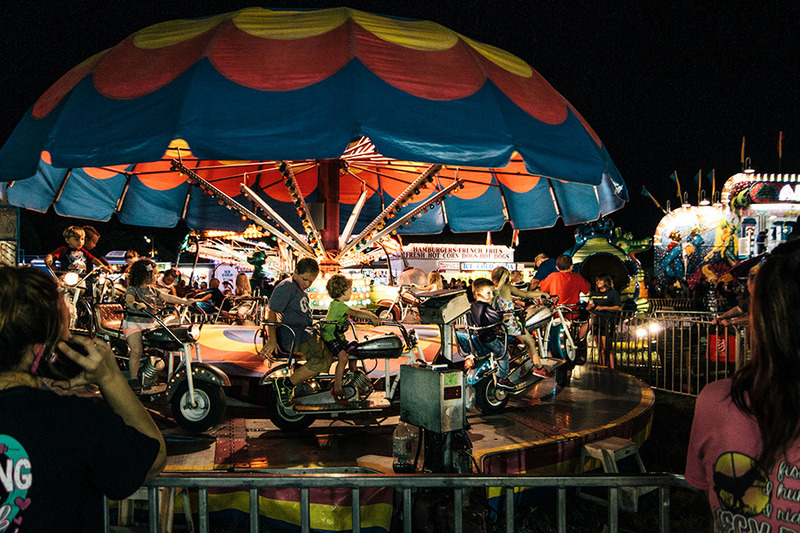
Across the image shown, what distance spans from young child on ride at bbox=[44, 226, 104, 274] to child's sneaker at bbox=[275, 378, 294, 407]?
156 inches

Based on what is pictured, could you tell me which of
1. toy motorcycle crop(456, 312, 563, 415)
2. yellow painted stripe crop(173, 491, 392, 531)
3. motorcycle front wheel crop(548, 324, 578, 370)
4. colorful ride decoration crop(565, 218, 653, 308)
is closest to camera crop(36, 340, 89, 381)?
yellow painted stripe crop(173, 491, 392, 531)

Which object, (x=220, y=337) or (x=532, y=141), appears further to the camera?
(x=220, y=337)

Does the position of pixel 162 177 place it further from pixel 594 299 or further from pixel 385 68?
pixel 594 299

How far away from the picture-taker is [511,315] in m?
6.66

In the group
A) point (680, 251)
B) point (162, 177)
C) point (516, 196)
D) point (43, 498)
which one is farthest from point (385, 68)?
point (680, 251)

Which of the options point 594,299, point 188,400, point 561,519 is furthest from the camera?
point 594,299

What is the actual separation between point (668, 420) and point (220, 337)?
698cm

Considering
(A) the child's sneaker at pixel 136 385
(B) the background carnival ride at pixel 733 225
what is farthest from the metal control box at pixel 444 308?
(B) the background carnival ride at pixel 733 225

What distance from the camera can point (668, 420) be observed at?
7645mm

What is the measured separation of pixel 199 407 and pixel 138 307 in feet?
4.08

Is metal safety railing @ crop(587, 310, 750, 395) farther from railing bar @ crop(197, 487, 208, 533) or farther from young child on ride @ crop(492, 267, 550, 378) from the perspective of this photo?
railing bar @ crop(197, 487, 208, 533)

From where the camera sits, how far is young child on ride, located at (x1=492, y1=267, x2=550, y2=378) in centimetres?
696

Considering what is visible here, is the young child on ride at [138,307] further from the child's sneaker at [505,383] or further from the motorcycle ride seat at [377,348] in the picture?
the child's sneaker at [505,383]

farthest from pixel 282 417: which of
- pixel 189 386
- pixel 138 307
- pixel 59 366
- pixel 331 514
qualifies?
pixel 59 366
